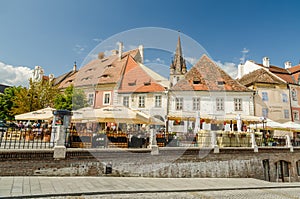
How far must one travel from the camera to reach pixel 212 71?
27.6 m

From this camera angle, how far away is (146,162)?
9.74 meters

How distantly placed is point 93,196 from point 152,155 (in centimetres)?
412

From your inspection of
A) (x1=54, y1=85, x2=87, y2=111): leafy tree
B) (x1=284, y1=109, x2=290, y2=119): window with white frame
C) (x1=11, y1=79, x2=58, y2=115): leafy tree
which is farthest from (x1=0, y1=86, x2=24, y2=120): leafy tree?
(x1=284, y1=109, x2=290, y2=119): window with white frame

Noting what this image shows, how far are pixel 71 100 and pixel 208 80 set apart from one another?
17.0 m

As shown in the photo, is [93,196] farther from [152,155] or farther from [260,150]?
[260,150]

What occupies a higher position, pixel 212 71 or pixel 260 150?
pixel 212 71

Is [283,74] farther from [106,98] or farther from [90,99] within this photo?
[90,99]

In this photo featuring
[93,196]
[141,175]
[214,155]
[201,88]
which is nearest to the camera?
[93,196]

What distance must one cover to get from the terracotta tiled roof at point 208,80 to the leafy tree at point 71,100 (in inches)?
431

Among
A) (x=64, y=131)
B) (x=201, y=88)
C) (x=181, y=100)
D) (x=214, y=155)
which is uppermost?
(x=201, y=88)

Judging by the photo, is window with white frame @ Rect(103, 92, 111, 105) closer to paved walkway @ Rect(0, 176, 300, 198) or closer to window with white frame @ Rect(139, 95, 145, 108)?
window with white frame @ Rect(139, 95, 145, 108)

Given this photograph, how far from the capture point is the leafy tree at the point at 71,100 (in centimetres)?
2136

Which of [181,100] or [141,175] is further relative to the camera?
[181,100]

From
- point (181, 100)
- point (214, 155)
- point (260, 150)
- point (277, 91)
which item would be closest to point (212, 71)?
point (181, 100)
